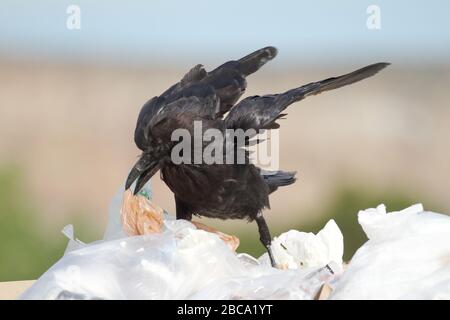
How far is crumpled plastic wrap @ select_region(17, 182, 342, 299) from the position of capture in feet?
2.56

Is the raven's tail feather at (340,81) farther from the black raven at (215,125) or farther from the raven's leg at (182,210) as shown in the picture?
the raven's leg at (182,210)

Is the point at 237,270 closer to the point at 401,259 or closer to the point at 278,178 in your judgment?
the point at 401,259

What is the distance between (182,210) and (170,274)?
0.54m

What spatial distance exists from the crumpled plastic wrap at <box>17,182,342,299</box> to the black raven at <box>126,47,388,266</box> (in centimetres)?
31

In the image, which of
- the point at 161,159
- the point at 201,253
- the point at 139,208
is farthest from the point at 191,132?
the point at 201,253

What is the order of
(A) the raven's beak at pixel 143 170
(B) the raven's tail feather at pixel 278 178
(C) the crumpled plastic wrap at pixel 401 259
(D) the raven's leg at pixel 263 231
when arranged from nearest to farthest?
(C) the crumpled plastic wrap at pixel 401 259 → (A) the raven's beak at pixel 143 170 → (D) the raven's leg at pixel 263 231 → (B) the raven's tail feather at pixel 278 178

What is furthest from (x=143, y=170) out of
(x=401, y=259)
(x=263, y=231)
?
(x=401, y=259)

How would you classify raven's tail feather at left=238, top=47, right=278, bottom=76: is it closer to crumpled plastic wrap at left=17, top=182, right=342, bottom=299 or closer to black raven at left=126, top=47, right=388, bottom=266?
black raven at left=126, top=47, right=388, bottom=266

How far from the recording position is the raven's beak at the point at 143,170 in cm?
119

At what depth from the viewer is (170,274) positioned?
826 mm

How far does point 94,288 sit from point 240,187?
60 cm

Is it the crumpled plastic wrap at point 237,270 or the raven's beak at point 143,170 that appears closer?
the crumpled plastic wrap at point 237,270

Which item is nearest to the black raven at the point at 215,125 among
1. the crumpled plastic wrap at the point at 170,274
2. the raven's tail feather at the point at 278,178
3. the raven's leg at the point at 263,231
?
the raven's leg at the point at 263,231

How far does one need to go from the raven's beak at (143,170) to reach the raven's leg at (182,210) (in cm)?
12
